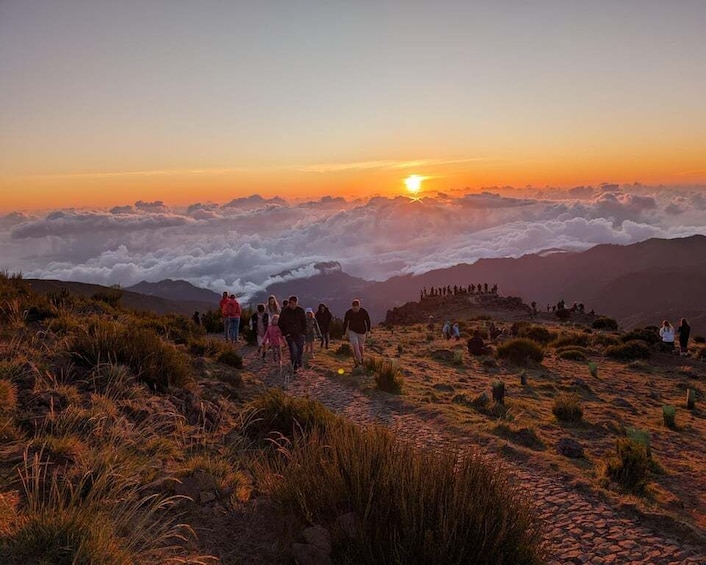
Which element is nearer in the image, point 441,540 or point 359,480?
point 441,540

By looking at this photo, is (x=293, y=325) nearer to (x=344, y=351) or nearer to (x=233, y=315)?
(x=344, y=351)

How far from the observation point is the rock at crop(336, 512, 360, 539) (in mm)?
4489

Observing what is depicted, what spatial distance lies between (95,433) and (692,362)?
89.0 feet

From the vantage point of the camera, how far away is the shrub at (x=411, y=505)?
13.5 ft

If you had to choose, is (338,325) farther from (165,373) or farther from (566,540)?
(566,540)

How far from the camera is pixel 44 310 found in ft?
43.9

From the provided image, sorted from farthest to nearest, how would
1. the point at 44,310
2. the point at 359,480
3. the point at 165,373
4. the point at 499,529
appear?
the point at 44,310
the point at 165,373
the point at 359,480
the point at 499,529

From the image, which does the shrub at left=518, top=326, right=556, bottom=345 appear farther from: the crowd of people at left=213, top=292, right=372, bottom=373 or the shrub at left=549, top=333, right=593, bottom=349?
the crowd of people at left=213, top=292, right=372, bottom=373

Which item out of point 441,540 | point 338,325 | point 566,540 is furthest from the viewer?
point 338,325

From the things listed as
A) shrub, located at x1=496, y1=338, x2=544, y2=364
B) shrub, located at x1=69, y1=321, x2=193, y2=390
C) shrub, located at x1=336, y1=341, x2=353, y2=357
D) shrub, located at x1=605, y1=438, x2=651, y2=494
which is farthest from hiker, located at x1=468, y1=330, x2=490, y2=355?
shrub, located at x1=69, y1=321, x2=193, y2=390

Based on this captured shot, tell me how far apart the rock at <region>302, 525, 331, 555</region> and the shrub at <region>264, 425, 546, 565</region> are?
0.32 ft

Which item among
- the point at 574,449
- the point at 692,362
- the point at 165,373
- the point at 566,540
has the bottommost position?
the point at 692,362

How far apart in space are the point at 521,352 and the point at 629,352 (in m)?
6.82

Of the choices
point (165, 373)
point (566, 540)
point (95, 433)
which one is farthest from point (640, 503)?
point (165, 373)
